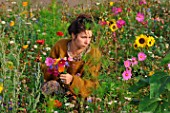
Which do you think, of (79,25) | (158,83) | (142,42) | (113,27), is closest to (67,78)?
(79,25)

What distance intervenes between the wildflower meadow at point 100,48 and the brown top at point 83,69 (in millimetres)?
79

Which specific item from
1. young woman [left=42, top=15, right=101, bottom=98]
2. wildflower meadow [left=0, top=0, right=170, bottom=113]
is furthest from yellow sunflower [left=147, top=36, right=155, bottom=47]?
young woman [left=42, top=15, right=101, bottom=98]

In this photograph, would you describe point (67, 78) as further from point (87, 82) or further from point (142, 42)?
point (142, 42)

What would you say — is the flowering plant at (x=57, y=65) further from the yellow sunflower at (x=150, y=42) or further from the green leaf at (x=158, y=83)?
the green leaf at (x=158, y=83)

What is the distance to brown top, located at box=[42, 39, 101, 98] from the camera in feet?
12.3

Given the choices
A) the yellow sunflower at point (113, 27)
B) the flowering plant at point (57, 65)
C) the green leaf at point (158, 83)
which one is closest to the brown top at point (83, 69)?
the flowering plant at point (57, 65)

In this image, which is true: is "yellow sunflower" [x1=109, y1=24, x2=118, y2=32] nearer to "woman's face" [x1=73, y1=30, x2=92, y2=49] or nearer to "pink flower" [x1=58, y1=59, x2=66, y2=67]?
"woman's face" [x1=73, y1=30, x2=92, y2=49]

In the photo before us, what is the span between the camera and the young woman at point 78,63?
12.8ft

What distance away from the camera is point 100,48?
515 centimetres

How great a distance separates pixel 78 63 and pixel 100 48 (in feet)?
3.42

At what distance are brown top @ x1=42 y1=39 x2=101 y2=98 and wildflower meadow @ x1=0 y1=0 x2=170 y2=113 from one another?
0.08 meters

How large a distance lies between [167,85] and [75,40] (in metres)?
2.10

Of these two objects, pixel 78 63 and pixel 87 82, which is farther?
pixel 78 63

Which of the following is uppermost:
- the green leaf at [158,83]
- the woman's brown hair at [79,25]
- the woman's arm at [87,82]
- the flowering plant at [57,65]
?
the woman's brown hair at [79,25]
